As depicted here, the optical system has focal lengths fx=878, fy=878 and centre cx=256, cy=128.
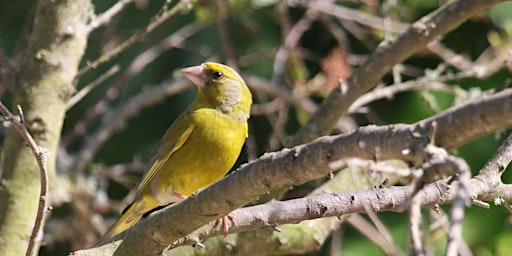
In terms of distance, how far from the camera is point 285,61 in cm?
453

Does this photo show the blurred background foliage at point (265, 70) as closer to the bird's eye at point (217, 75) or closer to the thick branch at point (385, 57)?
the bird's eye at point (217, 75)

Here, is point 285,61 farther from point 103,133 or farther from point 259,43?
point 103,133

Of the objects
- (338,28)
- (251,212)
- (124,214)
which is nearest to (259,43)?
(338,28)

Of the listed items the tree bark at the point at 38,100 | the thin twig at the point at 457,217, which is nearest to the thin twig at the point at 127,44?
the tree bark at the point at 38,100

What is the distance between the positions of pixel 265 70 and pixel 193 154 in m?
1.65

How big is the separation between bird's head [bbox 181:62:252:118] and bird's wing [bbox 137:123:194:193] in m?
0.24

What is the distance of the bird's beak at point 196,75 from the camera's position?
3.76 metres

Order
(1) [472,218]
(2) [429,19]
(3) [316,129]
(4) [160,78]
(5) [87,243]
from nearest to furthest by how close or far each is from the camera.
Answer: (2) [429,19]
(3) [316,129]
(1) [472,218]
(5) [87,243]
(4) [160,78]

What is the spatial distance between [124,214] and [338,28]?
193 centimetres

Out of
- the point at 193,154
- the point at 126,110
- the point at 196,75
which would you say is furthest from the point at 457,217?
the point at 126,110

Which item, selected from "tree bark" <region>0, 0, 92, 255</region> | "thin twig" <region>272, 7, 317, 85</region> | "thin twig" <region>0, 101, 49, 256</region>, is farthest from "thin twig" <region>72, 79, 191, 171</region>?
"thin twig" <region>0, 101, 49, 256</region>

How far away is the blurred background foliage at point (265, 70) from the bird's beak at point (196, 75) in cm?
27

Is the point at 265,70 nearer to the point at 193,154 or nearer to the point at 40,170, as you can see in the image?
the point at 193,154

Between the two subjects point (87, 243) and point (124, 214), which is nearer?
point (124, 214)
